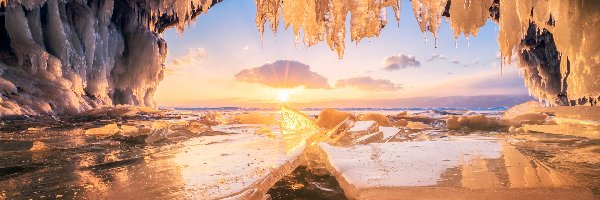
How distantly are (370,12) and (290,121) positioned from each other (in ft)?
8.33

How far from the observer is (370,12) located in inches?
165

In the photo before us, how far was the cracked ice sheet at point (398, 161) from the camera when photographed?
6.31 feet

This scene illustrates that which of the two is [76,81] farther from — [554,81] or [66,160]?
[554,81]

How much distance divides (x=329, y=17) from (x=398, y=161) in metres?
2.40

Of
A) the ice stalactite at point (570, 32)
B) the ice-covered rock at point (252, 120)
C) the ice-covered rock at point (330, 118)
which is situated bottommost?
the ice-covered rock at point (252, 120)

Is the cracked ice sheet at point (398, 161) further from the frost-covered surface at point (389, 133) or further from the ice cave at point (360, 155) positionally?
the frost-covered surface at point (389, 133)

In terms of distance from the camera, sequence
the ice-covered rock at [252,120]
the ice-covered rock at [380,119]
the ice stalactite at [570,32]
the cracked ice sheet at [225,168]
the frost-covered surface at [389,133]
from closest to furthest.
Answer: the cracked ice sheet at [225,168], the ice stalactite at [570,32], the frost-covered surface at [389,133], the ice-covered rock at [380,119], the ice-covered rock at [252,120]

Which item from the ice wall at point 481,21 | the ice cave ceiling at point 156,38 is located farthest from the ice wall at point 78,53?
the ice wall at point 481,21

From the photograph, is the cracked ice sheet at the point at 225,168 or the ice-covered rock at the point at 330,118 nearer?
the cracked ice sheet at the point at 225,168

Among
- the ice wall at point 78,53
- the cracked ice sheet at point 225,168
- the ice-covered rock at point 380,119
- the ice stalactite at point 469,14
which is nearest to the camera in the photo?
the cracked ice sheet at point 225,168

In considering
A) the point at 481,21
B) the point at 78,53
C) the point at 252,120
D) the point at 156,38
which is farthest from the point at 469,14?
the point at 156,38

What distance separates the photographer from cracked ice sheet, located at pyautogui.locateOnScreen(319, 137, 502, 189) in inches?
75.8

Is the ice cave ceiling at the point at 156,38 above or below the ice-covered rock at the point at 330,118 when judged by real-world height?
above

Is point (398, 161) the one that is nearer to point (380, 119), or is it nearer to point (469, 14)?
point (469, 14)
